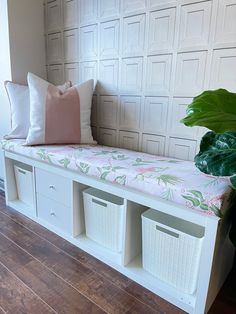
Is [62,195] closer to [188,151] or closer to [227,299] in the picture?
[188,151]

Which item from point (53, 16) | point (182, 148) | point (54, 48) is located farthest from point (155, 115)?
point (53, 16)

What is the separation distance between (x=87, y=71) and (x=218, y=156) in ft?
4.23

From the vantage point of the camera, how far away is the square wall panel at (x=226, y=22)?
1.12 meters

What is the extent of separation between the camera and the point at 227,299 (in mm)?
1068

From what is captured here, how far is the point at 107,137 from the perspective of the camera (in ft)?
5.80

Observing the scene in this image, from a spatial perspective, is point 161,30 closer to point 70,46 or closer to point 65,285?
point 70,46

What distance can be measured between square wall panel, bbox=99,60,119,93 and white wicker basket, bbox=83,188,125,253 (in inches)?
29.1

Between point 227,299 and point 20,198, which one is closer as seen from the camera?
point 227,299

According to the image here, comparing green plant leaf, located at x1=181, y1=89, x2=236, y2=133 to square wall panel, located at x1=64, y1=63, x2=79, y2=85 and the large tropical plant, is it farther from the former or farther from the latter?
square wall panel, located at x1=64, y1=63, x2=79, y2=85

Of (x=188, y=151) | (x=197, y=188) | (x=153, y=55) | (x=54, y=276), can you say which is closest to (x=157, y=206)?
(x=197, y=188)

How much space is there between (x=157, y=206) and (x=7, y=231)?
1071 mm

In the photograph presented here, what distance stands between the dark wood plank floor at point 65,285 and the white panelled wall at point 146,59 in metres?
0.76

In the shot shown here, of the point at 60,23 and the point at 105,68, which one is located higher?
the point at 60,23

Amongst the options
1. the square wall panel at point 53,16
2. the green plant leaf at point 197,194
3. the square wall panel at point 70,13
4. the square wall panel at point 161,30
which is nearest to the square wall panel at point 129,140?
the square wall panel at point 161,30
